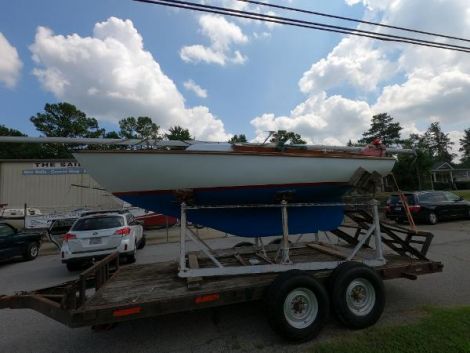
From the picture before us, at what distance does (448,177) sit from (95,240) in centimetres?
7006

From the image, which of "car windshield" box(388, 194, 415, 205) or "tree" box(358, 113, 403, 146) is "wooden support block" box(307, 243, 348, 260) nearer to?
"car windshield" box(388, 194, 415, 205)

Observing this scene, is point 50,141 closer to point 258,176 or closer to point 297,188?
point 258,176

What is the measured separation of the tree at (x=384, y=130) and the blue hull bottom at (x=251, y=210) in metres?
71.9

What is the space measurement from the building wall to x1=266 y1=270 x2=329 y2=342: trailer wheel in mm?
22312

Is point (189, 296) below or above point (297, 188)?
below

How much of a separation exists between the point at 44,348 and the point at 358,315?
3.90 meters

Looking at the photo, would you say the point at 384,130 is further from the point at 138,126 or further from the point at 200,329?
the point at 200,329

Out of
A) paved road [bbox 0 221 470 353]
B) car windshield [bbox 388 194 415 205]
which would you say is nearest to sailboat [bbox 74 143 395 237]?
paved road [bbox 0 221 470 353]

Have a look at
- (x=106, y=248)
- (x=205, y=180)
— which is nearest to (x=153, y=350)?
(x=205, y=180)

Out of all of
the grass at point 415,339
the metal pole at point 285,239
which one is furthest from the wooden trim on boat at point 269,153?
the grass at point 415,339

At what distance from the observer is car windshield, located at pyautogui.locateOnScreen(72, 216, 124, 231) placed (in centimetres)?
870

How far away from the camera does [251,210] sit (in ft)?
17.1

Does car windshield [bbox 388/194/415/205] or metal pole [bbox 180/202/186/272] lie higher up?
car windshield [bbox 388/194/415/205]

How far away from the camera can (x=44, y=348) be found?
4043 millimetres
